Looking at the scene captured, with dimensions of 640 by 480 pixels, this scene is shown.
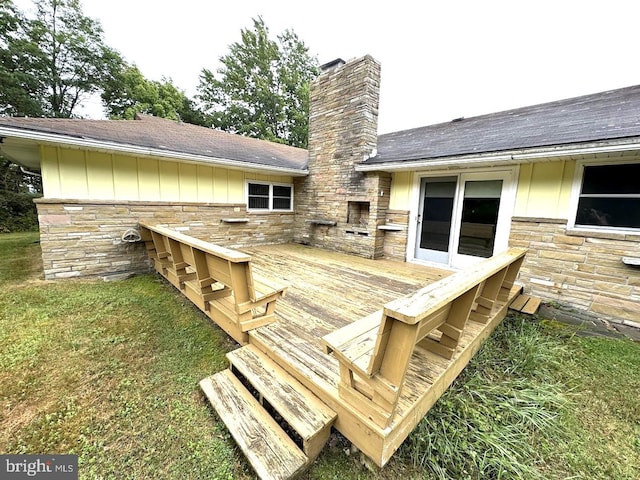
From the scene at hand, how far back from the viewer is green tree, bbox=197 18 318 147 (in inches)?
667

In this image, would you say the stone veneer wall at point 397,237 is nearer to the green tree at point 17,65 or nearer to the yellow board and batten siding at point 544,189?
the yellow board and batten siding at point 544,189

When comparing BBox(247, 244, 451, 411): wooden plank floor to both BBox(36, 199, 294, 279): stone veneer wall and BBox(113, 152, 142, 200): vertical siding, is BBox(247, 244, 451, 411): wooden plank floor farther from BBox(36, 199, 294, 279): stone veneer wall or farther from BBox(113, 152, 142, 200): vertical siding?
BBox(113, 152, 142, 200): vertical siding

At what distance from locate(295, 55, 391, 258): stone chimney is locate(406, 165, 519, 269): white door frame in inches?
27.1

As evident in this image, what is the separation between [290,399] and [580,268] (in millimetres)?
4462

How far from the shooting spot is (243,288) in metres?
2.29

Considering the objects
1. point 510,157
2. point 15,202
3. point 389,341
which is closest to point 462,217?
point 510,157

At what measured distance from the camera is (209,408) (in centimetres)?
194

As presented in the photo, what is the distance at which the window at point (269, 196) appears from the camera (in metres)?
6.72

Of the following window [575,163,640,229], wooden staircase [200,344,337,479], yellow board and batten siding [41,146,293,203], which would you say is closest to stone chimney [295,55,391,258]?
yellow board and batten siding [41,146,293,203]

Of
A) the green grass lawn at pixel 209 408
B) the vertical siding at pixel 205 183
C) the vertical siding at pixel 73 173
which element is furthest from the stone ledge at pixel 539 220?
the vertical siding at pixel 73 173

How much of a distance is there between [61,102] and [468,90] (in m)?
24.8

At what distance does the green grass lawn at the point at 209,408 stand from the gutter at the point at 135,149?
7.99 feet

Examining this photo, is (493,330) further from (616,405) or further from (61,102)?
(61,102)

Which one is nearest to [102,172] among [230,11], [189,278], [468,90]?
[189,278]
